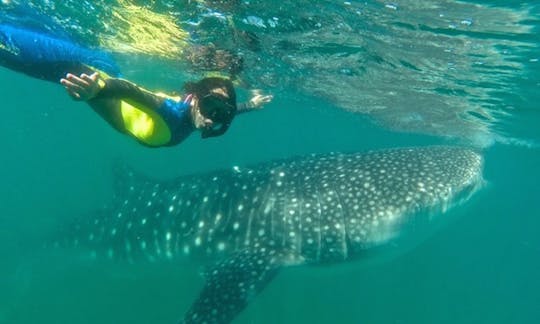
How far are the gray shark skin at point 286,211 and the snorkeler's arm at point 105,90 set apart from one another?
340 centimetres

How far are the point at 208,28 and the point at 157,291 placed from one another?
8.80 meters

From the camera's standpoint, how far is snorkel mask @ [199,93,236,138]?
214 inches

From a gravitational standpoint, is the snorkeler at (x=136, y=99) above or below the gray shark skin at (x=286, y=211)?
above

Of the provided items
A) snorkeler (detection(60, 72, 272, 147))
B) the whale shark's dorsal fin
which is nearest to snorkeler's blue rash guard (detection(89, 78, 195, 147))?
snorkeler (detection(60, 72, 272, 147))

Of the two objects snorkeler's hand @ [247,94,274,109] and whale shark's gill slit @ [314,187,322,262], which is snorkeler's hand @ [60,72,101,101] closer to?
snorkeler's hand @ [247,94,274,109]

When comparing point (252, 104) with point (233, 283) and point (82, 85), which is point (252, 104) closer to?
point (233, 283)

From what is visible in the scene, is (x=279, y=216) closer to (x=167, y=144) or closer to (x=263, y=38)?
(x=167, y=144)

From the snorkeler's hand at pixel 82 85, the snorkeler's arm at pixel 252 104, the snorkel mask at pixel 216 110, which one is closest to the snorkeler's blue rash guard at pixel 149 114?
the snorkeler's hand at pixel 82 85

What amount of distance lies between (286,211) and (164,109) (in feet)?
12.2

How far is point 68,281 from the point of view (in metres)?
13.6

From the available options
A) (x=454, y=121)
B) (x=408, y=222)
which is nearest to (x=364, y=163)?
(x=408, y=222)

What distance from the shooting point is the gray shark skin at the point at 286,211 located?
27.1ft

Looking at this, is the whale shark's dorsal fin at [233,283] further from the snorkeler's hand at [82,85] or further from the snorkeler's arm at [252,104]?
the snorkeler's hand at [82,85]

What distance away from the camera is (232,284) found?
24.6ft
